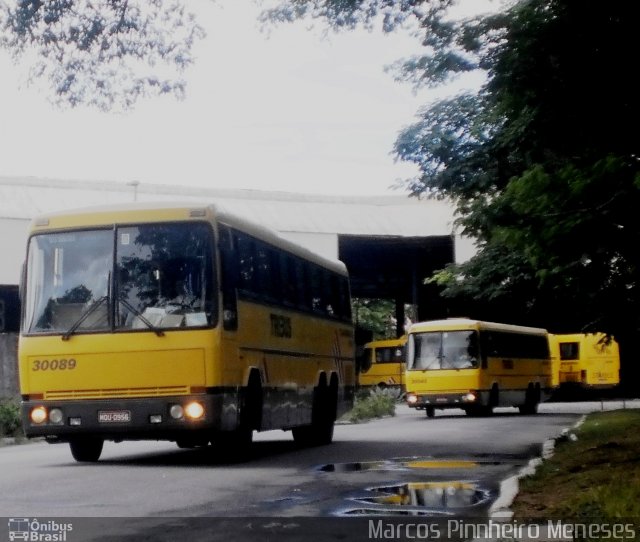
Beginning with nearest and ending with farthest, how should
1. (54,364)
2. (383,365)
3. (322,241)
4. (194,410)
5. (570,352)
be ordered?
(194,410)
(54,364)
(322,241)
(383,365)
(570,352)

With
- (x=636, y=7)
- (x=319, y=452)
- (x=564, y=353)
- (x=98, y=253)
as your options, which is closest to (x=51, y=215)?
(x=98, y=253)

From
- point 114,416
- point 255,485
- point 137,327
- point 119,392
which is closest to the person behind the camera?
point 255,485

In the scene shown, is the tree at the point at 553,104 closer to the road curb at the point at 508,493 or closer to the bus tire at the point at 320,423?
the road curb at the point at 508,493

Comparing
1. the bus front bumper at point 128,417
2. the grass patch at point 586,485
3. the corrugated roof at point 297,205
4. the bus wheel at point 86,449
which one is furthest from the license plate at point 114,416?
the corrugated roof at point 297,205


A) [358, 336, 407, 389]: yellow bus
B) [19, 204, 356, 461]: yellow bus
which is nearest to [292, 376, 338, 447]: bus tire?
[19, 204, 356, 461]: yellow bus

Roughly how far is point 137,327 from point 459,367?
20.4m

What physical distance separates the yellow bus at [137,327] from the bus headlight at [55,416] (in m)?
0.01

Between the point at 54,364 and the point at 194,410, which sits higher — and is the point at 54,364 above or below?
above

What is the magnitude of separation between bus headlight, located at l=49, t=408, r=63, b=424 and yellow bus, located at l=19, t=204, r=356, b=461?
0.04 ft

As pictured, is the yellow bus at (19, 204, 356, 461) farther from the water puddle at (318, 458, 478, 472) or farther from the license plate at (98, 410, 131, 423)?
the water puddle at (318, 458, 478, 472)

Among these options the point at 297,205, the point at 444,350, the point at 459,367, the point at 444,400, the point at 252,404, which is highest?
the point at 297,205

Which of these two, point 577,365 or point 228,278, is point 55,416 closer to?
point 228,278

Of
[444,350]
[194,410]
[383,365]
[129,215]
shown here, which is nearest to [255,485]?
[194,410]

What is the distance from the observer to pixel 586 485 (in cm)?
1106
